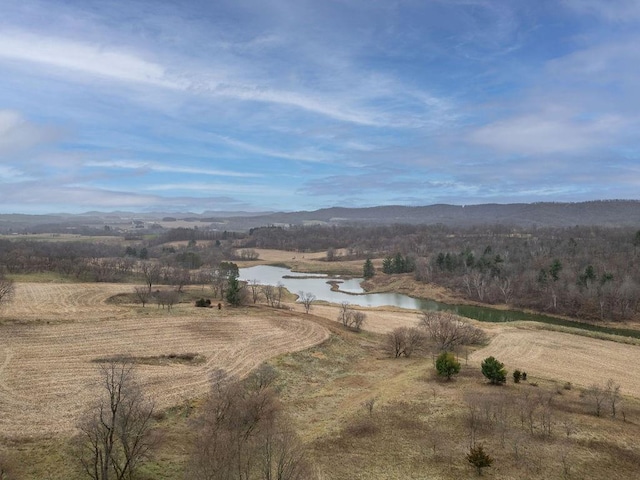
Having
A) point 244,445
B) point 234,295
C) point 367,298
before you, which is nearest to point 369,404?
point 244,445

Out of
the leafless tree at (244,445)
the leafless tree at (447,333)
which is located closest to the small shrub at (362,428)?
the leafless tree at (244,445)

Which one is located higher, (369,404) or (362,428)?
(369,404)

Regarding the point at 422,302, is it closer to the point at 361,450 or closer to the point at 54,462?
the point at 361,450

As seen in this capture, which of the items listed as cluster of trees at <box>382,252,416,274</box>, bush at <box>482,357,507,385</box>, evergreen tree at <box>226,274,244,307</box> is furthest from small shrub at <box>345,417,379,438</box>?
cluster of trees at <box>382,252,416,274</box>

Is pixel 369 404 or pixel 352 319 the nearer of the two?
pixel 369 404

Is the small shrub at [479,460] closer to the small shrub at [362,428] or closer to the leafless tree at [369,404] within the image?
the small shrub at [362,428]

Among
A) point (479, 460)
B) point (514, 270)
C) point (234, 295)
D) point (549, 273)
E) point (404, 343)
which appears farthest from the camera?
point (514, 270)

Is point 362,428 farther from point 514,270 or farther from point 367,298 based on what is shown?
point 514,270
